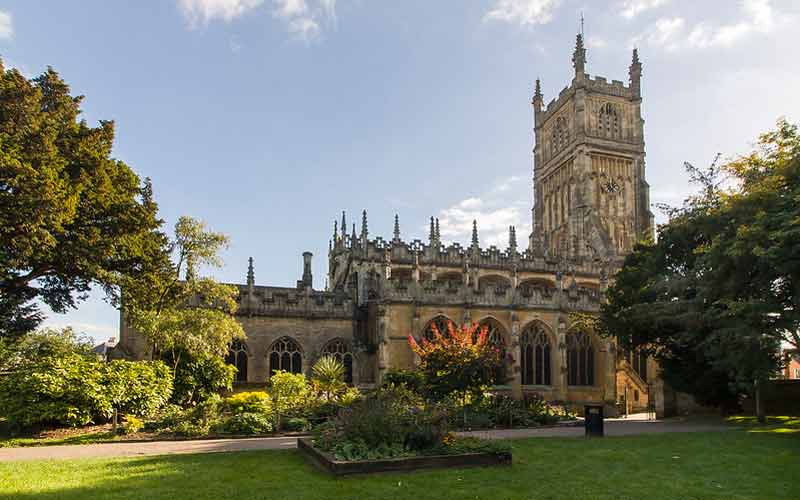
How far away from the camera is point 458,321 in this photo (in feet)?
97.1

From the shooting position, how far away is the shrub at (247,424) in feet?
52.7

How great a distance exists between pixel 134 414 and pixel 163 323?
4023 mm

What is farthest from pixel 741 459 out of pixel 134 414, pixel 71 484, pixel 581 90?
pixel 581 90

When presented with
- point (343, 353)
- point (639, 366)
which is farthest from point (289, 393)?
point (639, 366)

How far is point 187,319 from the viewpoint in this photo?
21.5 meters

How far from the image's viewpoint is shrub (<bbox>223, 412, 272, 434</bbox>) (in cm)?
1608

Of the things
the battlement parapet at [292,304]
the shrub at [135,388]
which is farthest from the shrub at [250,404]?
the battlement parapet at [292,304]

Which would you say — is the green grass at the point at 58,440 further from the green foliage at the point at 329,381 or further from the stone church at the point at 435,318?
the stone church at the point at 435,318

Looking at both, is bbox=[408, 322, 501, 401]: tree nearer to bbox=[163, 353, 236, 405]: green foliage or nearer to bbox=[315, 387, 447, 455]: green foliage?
bbox=[315, 387, 447, 455]: green foliage

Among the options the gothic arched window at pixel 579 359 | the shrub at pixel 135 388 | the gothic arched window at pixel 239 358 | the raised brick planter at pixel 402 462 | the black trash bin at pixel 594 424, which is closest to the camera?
the raised brick planter at pixel 402 462

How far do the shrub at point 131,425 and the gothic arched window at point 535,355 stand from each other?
19.5m

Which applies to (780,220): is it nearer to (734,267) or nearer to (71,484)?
(734,267)

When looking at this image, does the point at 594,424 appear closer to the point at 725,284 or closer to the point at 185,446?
the point at 725,284

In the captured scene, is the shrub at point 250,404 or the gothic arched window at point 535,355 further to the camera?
the gothic arched window at point 535,355
